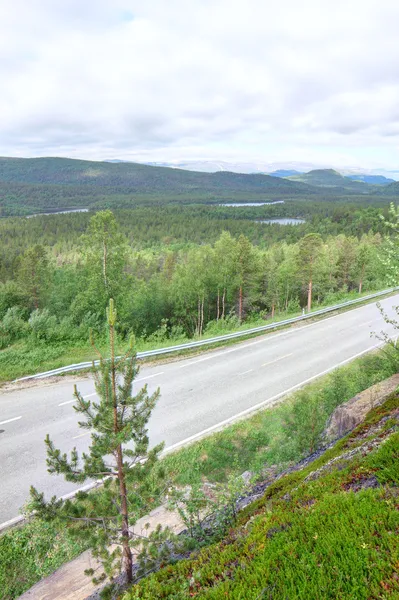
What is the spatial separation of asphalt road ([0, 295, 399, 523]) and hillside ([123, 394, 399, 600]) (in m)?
7.13

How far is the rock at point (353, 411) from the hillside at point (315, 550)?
4.75 meters

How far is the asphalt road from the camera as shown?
1034cm

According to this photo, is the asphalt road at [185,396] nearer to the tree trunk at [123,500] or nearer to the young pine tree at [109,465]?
the young pine tree at [109,465]

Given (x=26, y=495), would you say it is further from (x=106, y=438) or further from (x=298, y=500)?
(x=298, y=500)

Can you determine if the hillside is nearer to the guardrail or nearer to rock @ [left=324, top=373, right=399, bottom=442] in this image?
rock @ [left=324, top=373, right=399, bottom=442]

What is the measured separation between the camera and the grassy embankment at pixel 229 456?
24.3 feet

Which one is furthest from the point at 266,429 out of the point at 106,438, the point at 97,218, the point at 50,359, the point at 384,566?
the point at 97,218

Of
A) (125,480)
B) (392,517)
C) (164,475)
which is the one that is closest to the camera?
(392,517)

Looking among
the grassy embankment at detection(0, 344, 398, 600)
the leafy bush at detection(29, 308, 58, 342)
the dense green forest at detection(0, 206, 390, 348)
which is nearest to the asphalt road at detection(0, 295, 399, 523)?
the grassy embankment at detection(0, 344, 398, 600)

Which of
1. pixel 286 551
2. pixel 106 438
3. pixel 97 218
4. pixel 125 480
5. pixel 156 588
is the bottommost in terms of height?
pixel 156 588

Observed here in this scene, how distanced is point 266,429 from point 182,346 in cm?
793

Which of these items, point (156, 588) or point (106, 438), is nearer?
point (156, 588)

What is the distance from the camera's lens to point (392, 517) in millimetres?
3473

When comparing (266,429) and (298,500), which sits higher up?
(298,500)
